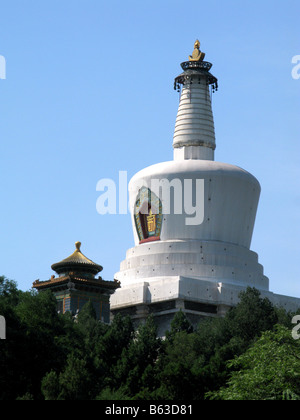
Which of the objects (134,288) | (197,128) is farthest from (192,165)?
(134,288)

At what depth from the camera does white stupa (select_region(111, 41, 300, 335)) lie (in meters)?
54.1

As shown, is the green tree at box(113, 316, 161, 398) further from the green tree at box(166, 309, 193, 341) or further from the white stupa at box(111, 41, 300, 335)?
the white stupa at box(111, 41, 300, 335)

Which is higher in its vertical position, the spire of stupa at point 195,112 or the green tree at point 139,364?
the spire of stupa at point 195,112

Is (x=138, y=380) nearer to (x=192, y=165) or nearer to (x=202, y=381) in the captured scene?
(x=202, y=381)

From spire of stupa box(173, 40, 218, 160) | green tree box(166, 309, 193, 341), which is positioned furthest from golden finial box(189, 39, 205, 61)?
green tree box(166, 309, 193, 341)

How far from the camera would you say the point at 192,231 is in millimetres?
57562

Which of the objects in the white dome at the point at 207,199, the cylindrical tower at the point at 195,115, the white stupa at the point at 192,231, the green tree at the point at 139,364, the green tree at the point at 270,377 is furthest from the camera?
the cylindrical tower at the point at 195,115

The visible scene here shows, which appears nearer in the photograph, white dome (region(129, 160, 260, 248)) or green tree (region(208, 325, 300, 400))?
green tree (region(208, 325, 300, 400))

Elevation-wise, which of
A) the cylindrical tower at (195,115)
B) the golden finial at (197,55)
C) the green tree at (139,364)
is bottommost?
the green tree at (139,364)

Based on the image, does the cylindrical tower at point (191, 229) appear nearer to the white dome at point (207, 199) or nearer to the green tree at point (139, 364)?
the white dome at point (207, 199)

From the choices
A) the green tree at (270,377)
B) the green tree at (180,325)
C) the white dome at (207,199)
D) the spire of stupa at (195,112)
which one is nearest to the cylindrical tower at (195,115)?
the spire of stupa at (195,112)

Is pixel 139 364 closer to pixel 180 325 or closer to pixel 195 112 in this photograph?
pixel 180 325

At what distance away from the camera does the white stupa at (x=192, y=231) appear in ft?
177

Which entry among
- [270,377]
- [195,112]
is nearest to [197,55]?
[195,112]
